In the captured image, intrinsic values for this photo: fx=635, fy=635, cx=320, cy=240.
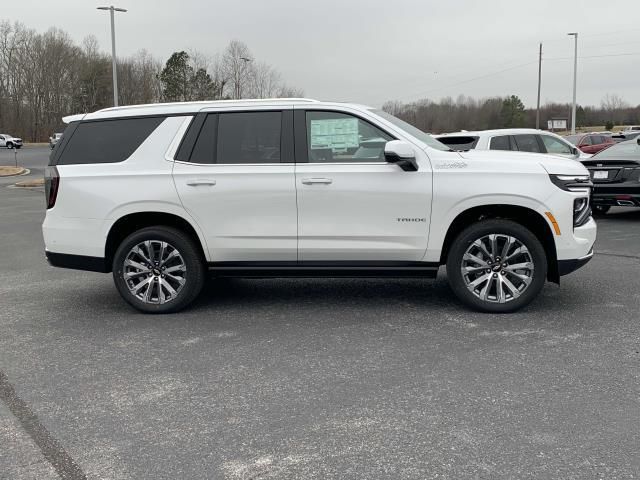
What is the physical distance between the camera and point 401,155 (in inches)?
210

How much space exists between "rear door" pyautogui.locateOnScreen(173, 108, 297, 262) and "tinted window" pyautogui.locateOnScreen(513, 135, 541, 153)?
674 cm

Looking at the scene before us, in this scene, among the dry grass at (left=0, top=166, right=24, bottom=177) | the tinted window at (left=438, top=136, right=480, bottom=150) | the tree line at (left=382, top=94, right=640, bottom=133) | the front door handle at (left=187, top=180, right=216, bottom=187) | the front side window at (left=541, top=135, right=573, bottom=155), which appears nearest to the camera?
the front door handle at (left=187, top=180, right=216, bottom=187)

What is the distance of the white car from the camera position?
425 inches

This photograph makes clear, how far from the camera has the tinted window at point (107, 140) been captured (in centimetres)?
589

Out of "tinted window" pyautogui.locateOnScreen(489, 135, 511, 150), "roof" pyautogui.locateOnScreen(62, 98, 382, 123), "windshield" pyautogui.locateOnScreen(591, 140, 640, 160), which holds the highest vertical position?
"roof" pyautogui.locateOnScreen(62, 98, 382, 123)

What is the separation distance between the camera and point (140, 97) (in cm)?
8031

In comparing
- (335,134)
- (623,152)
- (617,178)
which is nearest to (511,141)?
(617,178)

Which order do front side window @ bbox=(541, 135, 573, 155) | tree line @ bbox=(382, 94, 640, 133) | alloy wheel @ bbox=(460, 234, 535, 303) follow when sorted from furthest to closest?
tree line @ bbox=(382, 94, 640, 133)
front side window @ bbox=(541, 135, 573, 155)
alloy wheel @ bbox=(460, 234, 535, 303)

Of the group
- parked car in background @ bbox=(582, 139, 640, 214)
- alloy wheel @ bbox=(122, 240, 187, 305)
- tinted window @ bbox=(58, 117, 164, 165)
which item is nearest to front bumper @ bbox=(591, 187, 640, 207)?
parked car in background @ bbox=(582, 139, 640, 214)

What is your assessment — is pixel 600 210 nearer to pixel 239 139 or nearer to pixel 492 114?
pixel 239 139

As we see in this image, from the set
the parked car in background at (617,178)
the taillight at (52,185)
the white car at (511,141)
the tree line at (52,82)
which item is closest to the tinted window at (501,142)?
the white car at (511,141)

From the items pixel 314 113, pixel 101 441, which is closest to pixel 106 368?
pixel 101 441

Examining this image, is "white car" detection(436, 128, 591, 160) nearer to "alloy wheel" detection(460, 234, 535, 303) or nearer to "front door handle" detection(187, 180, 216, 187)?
"alloy wheel" detection(460, 234, 535, 303)

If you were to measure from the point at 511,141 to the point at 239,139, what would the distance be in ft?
22.5
